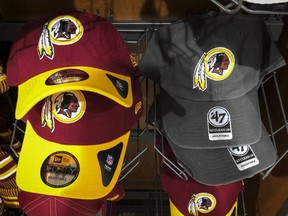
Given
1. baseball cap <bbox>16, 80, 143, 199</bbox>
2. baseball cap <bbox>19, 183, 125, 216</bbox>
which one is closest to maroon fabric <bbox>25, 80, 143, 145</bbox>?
baseball cap <bbox>16, 80, 143, 199</bbox>

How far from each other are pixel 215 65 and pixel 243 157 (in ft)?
0.59

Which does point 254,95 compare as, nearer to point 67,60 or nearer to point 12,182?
point 67,60

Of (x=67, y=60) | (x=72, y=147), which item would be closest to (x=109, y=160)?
(x=72, y=147)

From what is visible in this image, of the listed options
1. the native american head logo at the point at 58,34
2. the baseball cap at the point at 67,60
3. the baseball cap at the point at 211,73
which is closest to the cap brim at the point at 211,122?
the baseball cap at the point at 211,73

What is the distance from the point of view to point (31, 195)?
2.36 ft

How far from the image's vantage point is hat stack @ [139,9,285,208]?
0.73 m

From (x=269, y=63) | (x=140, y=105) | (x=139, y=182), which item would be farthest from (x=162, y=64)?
(x=139, y=182)

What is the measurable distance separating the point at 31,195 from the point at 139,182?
62 cm

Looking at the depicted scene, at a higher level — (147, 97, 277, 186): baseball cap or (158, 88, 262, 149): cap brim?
(158, 88, 262, 149): cap brim

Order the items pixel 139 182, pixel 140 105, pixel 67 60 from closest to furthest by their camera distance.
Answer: pixel 67 60, pixel 140 105, pixel 139 182

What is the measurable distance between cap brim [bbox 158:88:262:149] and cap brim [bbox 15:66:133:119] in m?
0.11

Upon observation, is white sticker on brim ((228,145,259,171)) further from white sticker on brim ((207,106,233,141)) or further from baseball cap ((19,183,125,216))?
baseball cap ((19,183,125,216))

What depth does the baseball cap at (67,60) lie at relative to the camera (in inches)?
25.5

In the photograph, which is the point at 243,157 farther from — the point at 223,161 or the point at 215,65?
the point at 215,65
